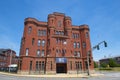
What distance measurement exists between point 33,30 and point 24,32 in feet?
10.7

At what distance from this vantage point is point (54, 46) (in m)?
43.7

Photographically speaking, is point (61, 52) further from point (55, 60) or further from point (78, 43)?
point (78, 43)

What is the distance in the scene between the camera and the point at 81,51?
49406mm

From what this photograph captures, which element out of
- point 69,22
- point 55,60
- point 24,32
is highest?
point 69,22

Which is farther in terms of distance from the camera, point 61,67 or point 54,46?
point 61,67

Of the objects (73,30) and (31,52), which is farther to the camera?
(73,30)

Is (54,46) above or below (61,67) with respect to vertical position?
above

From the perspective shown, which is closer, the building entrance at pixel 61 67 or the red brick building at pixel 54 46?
the red brick building at pixel 54 46

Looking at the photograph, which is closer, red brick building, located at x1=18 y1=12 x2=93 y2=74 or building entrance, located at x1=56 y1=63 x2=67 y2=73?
red brick building, located at x1=18 y1=12 x2=93 y2=74

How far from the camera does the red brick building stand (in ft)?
137

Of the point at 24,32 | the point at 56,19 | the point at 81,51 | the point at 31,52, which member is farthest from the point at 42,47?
Result: the point at 81,51

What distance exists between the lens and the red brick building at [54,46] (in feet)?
137

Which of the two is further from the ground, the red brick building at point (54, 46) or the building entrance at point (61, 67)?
the red brick building at point (54, 46)

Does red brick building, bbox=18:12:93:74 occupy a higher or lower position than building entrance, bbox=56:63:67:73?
higher
